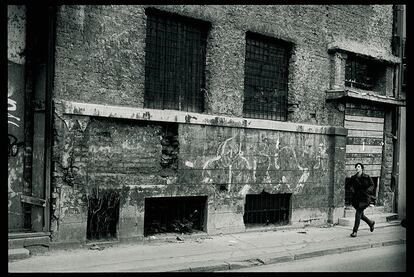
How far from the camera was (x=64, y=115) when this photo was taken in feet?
28.1

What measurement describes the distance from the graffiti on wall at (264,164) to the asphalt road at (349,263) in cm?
274

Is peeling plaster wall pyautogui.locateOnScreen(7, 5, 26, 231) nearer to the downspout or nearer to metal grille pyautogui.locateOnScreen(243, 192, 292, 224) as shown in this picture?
the downspout

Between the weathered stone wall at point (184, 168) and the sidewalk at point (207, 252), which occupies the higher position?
the weathered stone wall at point (184, 168)

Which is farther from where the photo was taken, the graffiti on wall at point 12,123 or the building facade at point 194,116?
the building facade at point 194,116

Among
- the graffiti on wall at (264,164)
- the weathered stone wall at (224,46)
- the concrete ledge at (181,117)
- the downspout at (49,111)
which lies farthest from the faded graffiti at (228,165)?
the downspout at (49,111)

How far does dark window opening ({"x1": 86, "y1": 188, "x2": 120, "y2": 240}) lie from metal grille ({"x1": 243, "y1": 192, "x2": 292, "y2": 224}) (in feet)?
11.7

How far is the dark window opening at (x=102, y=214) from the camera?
29.5 feet

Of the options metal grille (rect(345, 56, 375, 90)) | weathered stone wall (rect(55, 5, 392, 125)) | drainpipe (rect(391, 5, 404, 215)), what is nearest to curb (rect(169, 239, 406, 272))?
weathered stone wall (rect(55, 5, 392, 125))

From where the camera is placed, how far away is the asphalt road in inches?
317

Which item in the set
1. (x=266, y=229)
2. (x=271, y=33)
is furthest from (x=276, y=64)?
(x=266, y=229)

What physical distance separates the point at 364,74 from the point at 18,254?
11475mm

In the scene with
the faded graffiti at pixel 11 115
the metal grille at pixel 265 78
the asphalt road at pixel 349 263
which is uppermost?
the metal grille at pixel 265 78

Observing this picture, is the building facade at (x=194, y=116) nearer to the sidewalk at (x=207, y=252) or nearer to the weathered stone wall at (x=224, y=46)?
the weathered stone wall at (x=224, y=46)

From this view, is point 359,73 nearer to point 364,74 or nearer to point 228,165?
point 364,74
